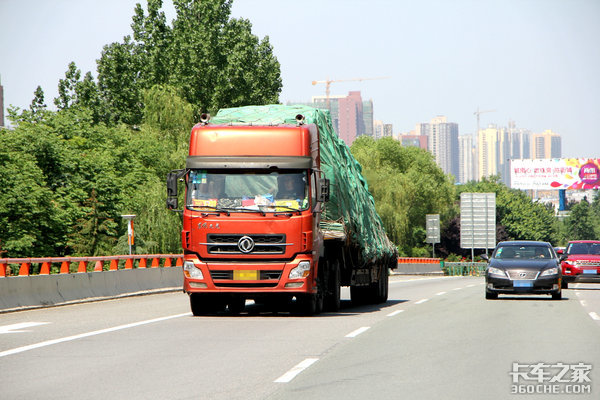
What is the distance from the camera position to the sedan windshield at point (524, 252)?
24.6 m

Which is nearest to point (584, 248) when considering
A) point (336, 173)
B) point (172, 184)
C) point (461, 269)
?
point (336, 173)

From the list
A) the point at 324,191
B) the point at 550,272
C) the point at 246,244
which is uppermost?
the point at 324,191

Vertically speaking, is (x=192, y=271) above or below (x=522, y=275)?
above

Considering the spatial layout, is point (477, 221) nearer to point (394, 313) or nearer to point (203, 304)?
point (394, 313)

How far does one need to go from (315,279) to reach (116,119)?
63.1 m

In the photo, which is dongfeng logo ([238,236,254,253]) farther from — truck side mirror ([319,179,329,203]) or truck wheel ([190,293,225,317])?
truck wheel ([190,293,225,317])

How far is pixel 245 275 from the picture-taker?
16.7m

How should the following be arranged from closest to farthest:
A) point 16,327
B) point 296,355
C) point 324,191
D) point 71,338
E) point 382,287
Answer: point 296,355 < point 71,338 < point 16,327 < point 324,191 < point 382,287

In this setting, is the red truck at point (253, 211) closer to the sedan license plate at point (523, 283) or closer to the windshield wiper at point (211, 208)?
the windshield wiper at point (211, 208)

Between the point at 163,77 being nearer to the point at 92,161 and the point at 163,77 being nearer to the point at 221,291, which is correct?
the point at 92,161

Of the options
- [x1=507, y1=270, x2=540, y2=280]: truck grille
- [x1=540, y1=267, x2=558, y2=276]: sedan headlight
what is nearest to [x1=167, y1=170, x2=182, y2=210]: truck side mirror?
[x1=507, y1=270, x2=540, y2=280]: truck grille

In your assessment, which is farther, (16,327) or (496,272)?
(496,272)

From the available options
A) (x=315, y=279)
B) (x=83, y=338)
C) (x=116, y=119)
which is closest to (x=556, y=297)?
(x=315, y=279)

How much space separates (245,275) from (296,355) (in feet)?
18.0
